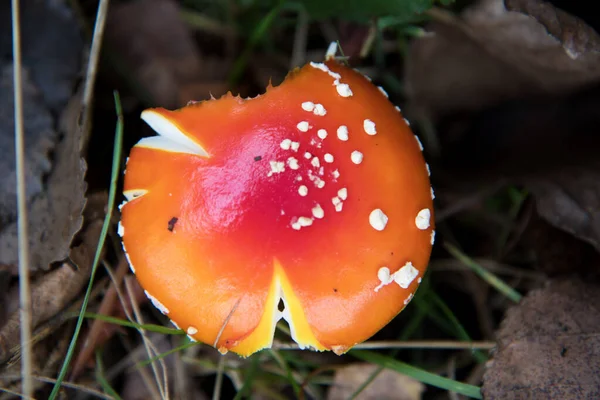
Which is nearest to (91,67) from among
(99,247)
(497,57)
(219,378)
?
(99,247)

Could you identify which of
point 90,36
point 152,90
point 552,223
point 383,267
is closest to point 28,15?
point 90,36

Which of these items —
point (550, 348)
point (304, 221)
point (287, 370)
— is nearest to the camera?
point (304, 221)

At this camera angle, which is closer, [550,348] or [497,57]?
[550,348]

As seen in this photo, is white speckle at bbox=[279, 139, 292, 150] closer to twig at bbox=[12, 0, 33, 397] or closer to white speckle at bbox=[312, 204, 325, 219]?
white speckle at bbox=[312, 204, 325, 219]

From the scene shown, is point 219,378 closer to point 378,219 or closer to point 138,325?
point 138,325

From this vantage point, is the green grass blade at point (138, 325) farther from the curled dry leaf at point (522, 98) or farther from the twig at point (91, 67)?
the curled dry leaf at point (522, 98)

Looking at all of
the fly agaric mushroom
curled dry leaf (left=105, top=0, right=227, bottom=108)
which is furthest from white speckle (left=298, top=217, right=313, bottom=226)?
curled dry leaf (left=105, top=0, right=227, bottom=108)

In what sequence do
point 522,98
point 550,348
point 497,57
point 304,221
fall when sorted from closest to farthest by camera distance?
point 304,221, point 550,348, point 497,57, point 522,98

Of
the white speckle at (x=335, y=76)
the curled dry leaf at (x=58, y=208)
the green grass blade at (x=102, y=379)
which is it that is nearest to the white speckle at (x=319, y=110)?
the white speckle at (x=335, y=76)
